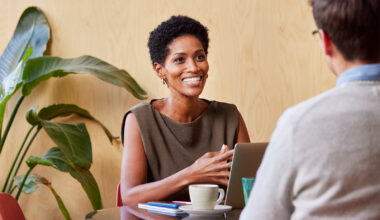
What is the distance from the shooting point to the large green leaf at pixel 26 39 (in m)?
3.13

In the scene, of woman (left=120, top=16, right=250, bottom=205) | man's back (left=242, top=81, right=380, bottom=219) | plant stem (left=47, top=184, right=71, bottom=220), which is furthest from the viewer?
plant stem (left=47, top=184, right=71, bottom=220)

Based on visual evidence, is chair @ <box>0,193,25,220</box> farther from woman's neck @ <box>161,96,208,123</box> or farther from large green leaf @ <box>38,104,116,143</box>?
large green leaf @ <box>38,104,116,143</box>

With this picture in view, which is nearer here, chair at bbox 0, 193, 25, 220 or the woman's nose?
chair at bbox 0, 193, 25, 220

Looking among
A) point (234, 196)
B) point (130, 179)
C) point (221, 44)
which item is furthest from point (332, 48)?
point (221, 44)

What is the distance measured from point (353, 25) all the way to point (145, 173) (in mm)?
1363

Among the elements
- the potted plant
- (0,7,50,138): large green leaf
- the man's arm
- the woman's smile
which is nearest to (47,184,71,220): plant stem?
the potted plant

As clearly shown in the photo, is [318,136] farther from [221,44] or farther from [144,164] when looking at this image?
[221,44]

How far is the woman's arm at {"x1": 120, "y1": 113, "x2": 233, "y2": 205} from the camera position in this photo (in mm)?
1684

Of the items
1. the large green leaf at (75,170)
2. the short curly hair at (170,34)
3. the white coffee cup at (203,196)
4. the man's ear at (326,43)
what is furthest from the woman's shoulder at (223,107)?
the man's ear at (326,43)

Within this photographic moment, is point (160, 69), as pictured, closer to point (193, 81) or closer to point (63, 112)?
point (193, 81)

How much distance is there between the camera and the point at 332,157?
0.72m

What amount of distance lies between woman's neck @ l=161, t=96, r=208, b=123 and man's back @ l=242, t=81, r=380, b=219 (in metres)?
1.45

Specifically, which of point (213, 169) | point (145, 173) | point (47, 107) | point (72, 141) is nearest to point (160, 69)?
point (145, 173)

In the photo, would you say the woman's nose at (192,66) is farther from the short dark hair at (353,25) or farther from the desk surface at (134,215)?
the short dark hair at (353,25)
